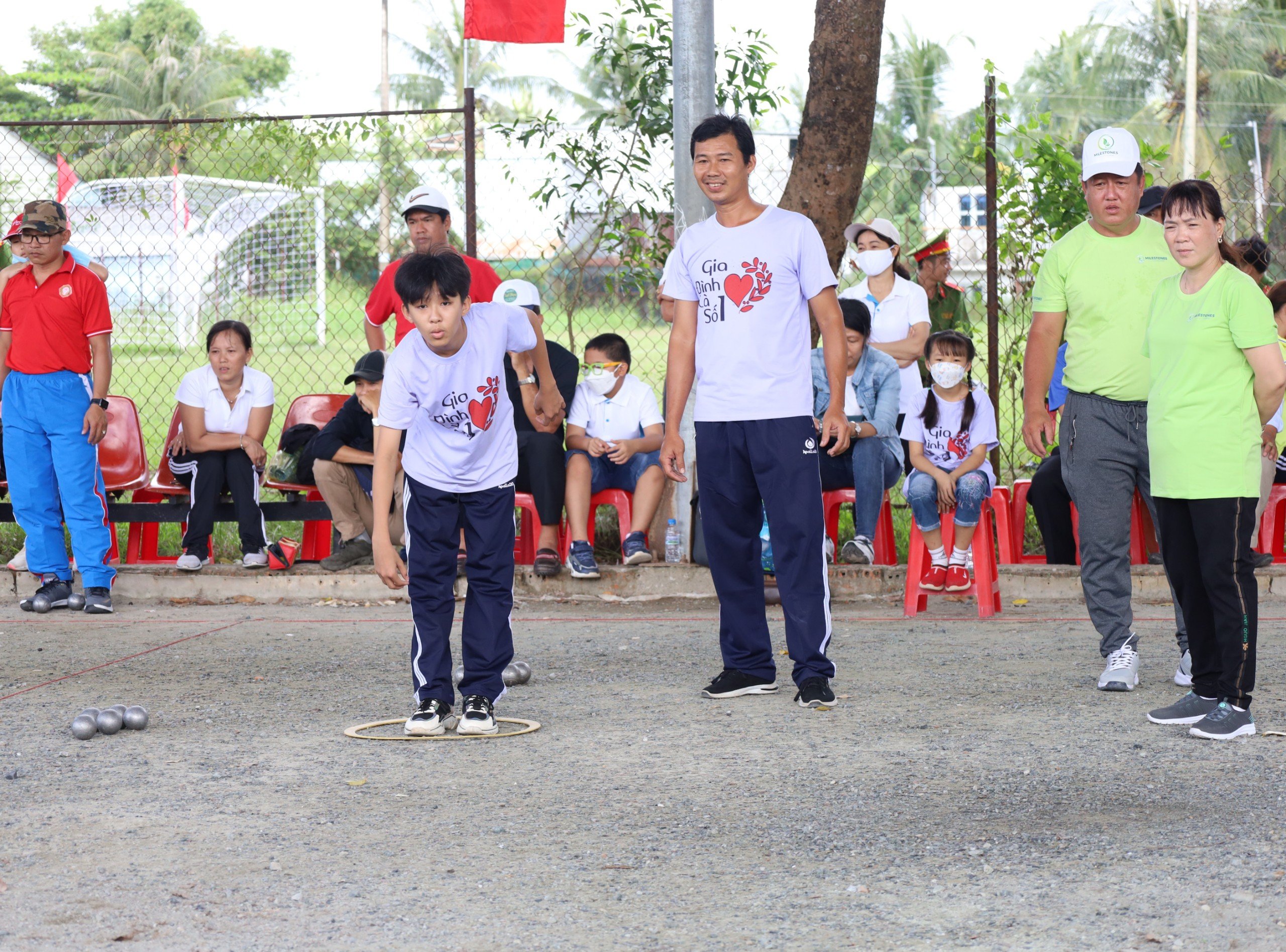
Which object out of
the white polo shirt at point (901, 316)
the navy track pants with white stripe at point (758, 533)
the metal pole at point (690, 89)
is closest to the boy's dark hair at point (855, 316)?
the white polo shirt at point (901, 316)

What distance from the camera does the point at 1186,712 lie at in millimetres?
4656

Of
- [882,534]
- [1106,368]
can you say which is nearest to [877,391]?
[882,534]

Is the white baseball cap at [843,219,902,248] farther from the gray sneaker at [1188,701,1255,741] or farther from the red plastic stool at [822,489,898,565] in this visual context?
the gray sneaker at [1188,701,1255,741]

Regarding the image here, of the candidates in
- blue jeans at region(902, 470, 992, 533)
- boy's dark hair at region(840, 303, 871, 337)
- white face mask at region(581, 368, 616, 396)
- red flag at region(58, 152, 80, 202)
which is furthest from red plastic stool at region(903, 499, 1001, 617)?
red flag at region(58, 152, 80, 202)

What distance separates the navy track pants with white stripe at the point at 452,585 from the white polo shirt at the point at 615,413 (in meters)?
2.93

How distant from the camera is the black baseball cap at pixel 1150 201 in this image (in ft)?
20.2

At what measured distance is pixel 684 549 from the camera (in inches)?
311

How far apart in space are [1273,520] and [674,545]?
3.16 meters

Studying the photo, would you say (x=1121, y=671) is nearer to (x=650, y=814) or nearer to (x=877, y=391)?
(x=650, y=814)

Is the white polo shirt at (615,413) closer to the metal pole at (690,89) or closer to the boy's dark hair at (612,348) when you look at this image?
the boy's dark hair at (612,348)

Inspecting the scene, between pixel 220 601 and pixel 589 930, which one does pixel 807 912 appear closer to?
pixel 589 930

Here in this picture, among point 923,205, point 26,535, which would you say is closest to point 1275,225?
point 923,205

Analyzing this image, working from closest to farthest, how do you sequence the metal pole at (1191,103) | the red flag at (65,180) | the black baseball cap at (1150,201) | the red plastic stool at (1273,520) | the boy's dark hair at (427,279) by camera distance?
the boy's dark hair at (427,279), the black baseball cap at (1150,201), the red plastic stool at (1273,520), the red flag at (65,180), the metal pole at (1191,103)

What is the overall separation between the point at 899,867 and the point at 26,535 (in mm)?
5973
